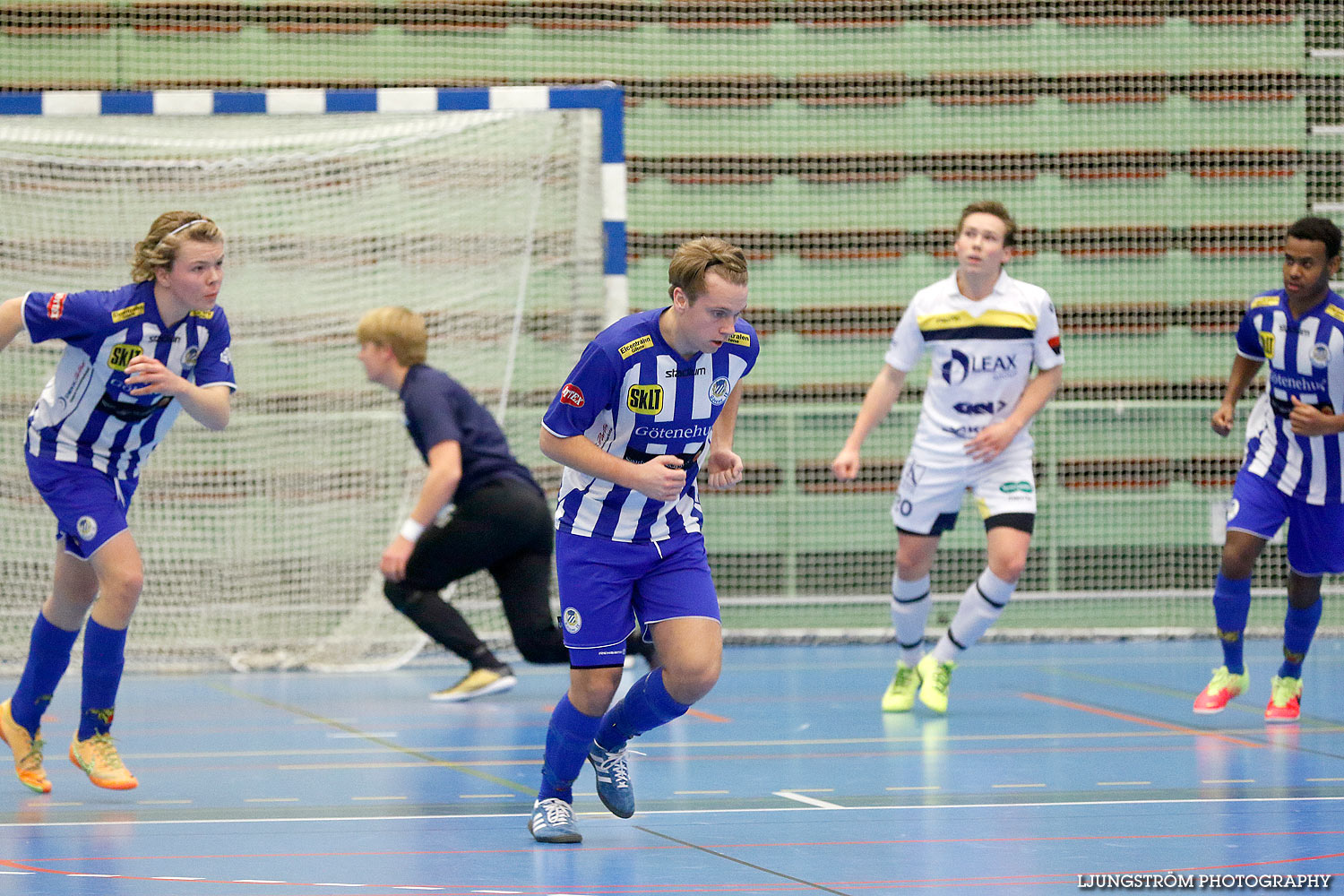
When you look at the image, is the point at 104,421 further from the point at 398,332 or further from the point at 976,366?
the point at 976,366

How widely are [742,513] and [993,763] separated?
4.82 meters

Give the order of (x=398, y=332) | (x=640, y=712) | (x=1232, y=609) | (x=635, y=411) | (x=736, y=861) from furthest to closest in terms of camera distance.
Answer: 1. (x=398, y=332)
2. (x=1232, y=609)
3. (x=640, y=712)
4. (x=635, y=411)
5. (x=736, y=861)

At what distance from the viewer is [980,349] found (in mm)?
5848

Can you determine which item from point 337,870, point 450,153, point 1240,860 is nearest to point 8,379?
point 450,153

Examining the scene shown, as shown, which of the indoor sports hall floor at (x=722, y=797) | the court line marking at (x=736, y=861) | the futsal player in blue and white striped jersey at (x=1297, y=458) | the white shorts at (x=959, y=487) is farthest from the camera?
the white shorts at (x=959, y=487)

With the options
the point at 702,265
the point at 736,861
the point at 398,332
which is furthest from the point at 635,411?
the point at 398,332

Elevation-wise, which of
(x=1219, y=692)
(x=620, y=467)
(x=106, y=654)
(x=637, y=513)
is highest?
(x=620, y=467)

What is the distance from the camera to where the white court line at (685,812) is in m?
3.92

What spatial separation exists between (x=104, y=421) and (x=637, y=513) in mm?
1764

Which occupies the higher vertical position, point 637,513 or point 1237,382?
point 1237,382

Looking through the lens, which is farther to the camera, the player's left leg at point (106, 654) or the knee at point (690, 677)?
the player's left leg at point (106, 654)

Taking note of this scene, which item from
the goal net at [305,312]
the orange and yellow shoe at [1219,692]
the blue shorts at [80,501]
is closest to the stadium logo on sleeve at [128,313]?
the blue shorts at [80,501]

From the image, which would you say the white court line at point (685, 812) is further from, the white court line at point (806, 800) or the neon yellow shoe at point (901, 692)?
the neon yellow shoe at point (901, 692)

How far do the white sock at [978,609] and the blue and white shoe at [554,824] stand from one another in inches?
103
